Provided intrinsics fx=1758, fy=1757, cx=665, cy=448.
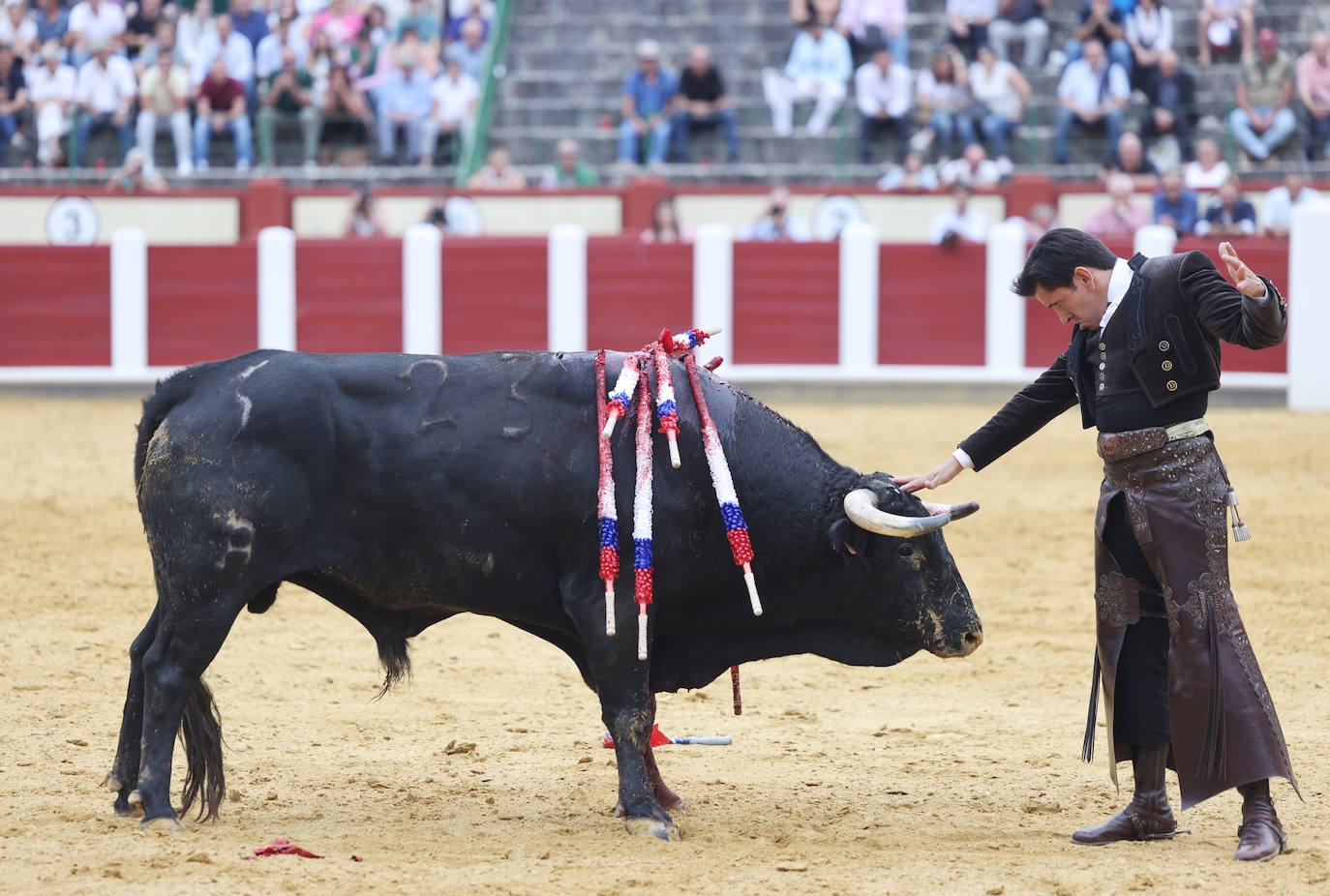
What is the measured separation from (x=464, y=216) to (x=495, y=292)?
1.69 m

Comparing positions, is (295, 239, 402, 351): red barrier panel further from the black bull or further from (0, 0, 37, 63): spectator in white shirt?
the black bull

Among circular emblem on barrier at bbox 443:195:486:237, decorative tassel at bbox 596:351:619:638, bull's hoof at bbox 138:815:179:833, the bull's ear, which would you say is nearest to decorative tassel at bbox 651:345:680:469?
decorative tassel at bbox 596:351:619:638

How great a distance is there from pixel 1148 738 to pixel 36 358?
1258 cm

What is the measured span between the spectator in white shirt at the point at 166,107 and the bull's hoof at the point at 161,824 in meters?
13.8

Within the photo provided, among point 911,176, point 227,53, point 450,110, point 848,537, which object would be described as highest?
point 227,53

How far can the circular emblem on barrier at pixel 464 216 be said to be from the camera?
16219 millimetres

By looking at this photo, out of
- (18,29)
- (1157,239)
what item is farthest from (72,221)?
(1157,239)

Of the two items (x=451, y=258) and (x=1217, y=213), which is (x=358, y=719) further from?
(x=1217, y=213)

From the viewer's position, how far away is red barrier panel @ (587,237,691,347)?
582 inches

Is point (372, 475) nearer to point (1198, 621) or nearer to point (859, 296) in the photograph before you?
point (1198, 621)

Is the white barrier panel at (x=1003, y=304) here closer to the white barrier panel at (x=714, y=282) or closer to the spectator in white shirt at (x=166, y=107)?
the white barrier panel at (x=714, y=282)

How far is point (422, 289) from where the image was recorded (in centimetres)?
1487

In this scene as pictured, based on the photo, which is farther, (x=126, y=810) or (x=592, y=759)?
(x=592, y=759)

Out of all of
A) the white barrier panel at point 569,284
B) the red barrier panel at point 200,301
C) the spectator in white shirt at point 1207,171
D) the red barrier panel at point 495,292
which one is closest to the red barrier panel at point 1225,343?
the spectator in white shirt at point 1207,171
